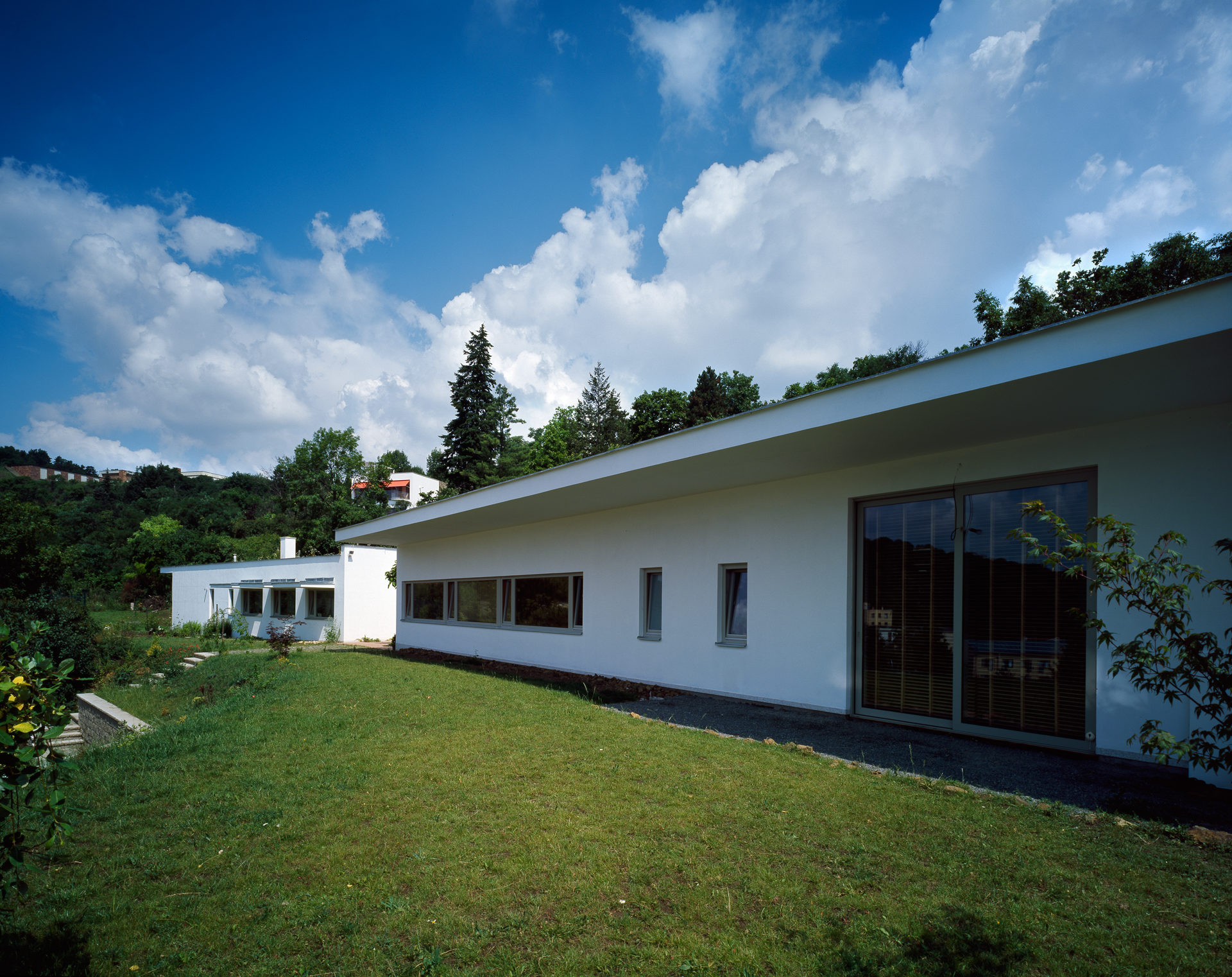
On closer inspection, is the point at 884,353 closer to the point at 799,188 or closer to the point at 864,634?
the point at 799,188

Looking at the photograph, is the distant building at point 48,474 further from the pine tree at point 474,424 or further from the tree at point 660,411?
the tree at point 660,411

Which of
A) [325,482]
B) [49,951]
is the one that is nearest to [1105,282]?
[49,951]

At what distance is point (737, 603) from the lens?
9477mm

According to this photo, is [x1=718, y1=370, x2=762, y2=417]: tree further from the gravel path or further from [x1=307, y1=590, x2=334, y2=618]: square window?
the gravel path

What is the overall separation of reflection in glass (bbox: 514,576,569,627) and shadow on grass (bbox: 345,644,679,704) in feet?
3.29

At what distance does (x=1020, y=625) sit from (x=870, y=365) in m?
30.1

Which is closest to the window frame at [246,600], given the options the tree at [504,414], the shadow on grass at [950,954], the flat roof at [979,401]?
the tree at [504,414]

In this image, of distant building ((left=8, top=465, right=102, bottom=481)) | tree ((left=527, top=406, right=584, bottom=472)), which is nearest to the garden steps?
tree ((left=527, top=406, right=584, bottom=472))

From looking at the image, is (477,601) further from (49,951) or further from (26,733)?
(26,733)

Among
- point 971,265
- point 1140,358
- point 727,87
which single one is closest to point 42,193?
point 727,87

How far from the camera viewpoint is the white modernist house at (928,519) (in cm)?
502

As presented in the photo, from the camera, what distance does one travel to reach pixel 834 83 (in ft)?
38.2

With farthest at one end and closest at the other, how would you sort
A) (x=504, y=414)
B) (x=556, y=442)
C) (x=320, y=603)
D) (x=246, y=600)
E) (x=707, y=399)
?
(x=504, y=414)
(x=556, y=442)
(x=707, y=399)
(x=246, y=600)
(x=320, y=603)

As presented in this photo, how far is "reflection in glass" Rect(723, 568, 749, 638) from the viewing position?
368 inches
